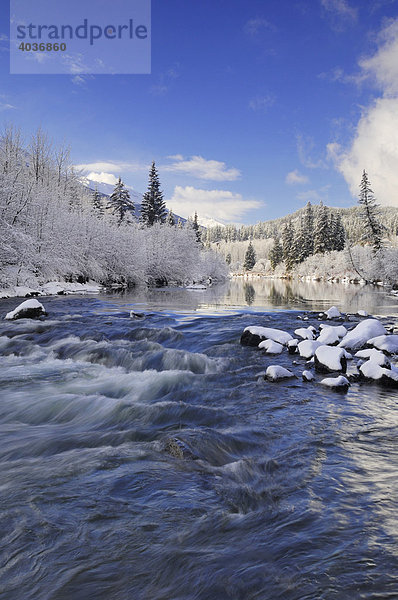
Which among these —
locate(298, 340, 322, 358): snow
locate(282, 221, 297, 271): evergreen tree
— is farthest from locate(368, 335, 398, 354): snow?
locate(282, 221, 297, 271): evergreen tree

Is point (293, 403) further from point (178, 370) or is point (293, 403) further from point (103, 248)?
point (103, 248)

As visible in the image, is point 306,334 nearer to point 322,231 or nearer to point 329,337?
point 329,337

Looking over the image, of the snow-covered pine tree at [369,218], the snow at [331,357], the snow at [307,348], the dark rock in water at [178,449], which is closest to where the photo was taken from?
the dark rock in water at [178,449]

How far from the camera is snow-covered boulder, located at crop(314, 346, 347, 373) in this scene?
285 inches

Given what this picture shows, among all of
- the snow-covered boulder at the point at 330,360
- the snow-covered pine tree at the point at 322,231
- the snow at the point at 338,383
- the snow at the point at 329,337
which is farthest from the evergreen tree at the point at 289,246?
the snow at the point at 338,383

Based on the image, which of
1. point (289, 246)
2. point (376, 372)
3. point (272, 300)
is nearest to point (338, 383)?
point (376, 372)

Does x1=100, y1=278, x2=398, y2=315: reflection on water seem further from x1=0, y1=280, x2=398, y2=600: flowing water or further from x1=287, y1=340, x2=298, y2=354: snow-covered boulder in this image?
x1=0, y1=280, x2=398, y2=600: flowing water

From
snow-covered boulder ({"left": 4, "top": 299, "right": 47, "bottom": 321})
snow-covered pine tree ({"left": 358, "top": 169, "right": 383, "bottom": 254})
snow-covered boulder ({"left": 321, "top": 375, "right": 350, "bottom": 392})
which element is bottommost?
snow-covered boulder ({"left": 321, "top": 375, "right": 350, "bottom": 392})

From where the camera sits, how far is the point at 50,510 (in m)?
3.08

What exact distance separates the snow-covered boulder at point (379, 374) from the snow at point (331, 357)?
1.53 ft

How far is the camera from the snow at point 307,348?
8.35m

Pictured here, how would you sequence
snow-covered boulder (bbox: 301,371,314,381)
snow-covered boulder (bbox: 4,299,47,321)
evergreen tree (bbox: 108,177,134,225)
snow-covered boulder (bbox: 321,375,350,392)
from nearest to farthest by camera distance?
snow-covered boulder (bbox: 321,375,350,392)
snow-covered boulder (bbox: 301,371,314,381)
snow-covered boulder (bbox: 4,299,47,321)
evergreen tree (bbox: 108,177,134,225)

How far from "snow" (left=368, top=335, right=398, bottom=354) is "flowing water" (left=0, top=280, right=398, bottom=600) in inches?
103

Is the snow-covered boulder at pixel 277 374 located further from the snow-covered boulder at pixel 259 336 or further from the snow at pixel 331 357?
the snow-covered boulder at pixel 259 336
